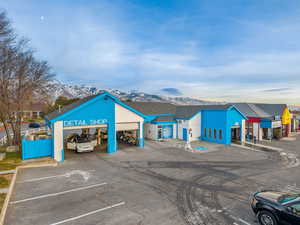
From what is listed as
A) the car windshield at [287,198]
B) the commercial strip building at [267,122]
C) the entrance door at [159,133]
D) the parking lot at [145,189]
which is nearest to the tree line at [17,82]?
the parking lot at [145,189]

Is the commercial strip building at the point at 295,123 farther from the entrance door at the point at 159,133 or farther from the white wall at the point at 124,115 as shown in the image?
the white wall at the point at 124,115

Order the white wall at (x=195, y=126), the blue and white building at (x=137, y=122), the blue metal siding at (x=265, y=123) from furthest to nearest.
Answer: the blue metal siding at (x=265, y=123) < the white wall at (x=195, y=126) < the blue and white building at (x=137, y=122)

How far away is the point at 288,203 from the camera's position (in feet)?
21.0

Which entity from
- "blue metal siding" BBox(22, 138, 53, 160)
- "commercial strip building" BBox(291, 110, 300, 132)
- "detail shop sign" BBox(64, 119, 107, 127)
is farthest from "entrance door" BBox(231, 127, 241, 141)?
"blue metal siding" BBox(22, 138, 53, 160)

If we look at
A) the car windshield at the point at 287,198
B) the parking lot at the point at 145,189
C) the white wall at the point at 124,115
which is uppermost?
the white wall at the point at 124,115

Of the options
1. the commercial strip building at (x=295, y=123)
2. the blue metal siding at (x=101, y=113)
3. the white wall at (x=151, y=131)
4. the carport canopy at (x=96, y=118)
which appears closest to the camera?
the carport canopy at (x=96, y=118)

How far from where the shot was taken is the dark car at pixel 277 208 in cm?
603

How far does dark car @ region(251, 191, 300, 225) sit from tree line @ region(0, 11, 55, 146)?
2138cm

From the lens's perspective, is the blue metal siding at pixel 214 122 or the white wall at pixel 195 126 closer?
the blue metal siding at pixel 214 122

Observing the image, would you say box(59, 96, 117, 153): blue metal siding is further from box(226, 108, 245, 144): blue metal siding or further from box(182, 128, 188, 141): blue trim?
box(226, 108, 245, 144): blue metal siding

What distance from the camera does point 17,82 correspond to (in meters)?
20.3

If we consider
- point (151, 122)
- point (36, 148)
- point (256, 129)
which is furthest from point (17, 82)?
point (256, 129)

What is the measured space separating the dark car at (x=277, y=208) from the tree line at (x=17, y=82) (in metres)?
21.4

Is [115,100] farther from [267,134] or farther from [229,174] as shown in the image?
[267,134]
